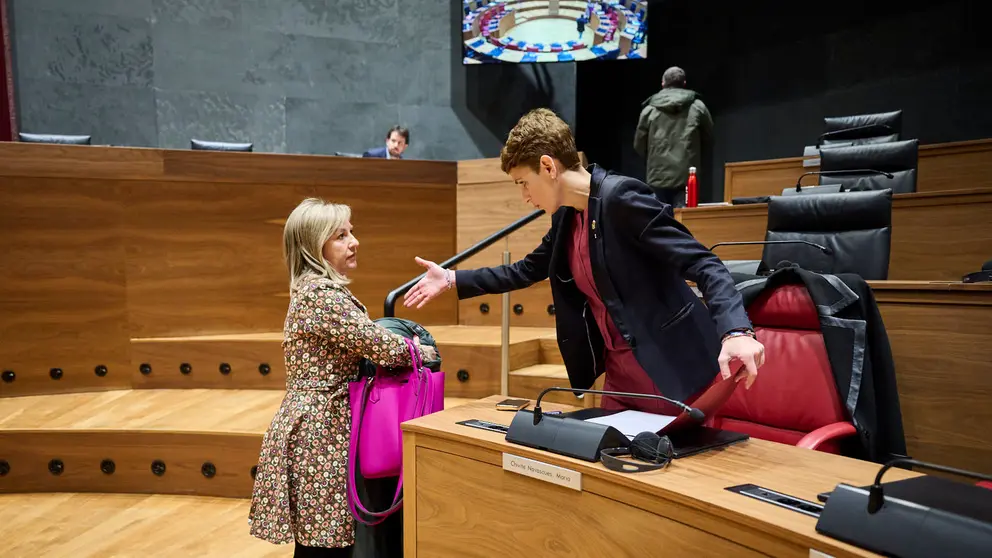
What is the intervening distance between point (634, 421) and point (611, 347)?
0.26 m

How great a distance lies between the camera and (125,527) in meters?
2.51

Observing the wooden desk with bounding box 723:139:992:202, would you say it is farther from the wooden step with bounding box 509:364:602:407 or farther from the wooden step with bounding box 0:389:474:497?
the wooden step with bounding box 0:389:474:497

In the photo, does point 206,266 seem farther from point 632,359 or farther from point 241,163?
point 632,359

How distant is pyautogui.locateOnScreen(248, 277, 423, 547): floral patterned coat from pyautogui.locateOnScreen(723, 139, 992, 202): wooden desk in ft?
12.1

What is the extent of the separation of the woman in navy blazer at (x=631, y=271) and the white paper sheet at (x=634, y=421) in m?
0.07

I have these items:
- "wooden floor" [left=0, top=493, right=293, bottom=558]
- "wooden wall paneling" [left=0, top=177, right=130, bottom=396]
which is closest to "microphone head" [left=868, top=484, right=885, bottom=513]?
"wooden floor" [left=0, top=493, right=293, bottom=558]

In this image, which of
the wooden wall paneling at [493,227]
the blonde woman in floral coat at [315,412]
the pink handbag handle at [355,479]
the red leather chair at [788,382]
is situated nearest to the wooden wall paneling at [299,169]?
the wooden wall paneling at [493,227]

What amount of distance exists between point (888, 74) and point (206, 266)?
5382 millimetres

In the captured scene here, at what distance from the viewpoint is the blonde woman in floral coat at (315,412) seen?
1701 millimetres

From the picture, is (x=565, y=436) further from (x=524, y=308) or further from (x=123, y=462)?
(x=524, y=308)

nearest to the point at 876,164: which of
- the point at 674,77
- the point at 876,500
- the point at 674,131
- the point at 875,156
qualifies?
the point at 875,156

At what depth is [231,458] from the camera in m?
2.80

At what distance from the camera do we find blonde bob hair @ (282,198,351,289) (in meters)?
1.79

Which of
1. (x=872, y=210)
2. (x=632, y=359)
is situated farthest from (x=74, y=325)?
(x=872, y=210)
